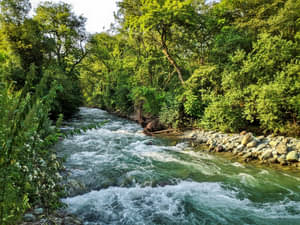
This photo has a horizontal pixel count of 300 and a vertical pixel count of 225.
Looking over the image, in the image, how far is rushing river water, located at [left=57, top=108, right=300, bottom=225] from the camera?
3770mm

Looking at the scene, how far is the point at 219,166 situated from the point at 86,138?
7077 millimetres

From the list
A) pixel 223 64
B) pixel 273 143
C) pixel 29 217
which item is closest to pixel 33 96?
pixel 29 217

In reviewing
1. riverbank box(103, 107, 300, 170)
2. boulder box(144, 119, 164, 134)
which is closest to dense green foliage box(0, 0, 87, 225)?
boulder box(144, 119, 164, 134)

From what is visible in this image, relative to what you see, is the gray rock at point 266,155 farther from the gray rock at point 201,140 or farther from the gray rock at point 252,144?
the gray rock at point 201,140

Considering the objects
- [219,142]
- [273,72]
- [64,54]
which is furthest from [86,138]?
[64,54]

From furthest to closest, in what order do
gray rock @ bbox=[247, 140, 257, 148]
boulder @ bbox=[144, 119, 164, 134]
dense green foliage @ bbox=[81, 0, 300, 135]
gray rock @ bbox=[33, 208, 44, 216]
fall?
boulder @ bbox=[144, 119, 164, 134], dense green foliage @ bbox=[81, 0, 300, 135], gray rock @ bbox=[247, 140, 257, 148], gray rock @ bbox=[33, 208, 44, 216]

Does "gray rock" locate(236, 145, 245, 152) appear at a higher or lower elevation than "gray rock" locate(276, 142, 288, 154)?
lower

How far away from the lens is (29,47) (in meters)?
12.8

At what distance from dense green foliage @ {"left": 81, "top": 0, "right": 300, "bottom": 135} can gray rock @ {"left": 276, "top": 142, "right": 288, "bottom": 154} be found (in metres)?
1.22

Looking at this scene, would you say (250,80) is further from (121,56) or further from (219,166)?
(121,56)

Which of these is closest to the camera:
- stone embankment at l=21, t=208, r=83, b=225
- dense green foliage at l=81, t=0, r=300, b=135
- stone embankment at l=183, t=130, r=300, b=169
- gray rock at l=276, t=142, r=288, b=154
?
stone embankment at l=21, t=208, r=83, b=225

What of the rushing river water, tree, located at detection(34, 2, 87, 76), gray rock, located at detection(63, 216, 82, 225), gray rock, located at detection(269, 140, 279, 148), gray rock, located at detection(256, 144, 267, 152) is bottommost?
the rushing river water

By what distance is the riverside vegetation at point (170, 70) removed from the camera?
1753 mm

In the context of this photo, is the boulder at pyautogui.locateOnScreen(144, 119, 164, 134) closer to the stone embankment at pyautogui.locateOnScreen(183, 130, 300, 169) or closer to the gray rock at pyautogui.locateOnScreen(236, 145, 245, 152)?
the stone embankment at pyautogui.locateOnScreen(183, 130, 300, 169)
